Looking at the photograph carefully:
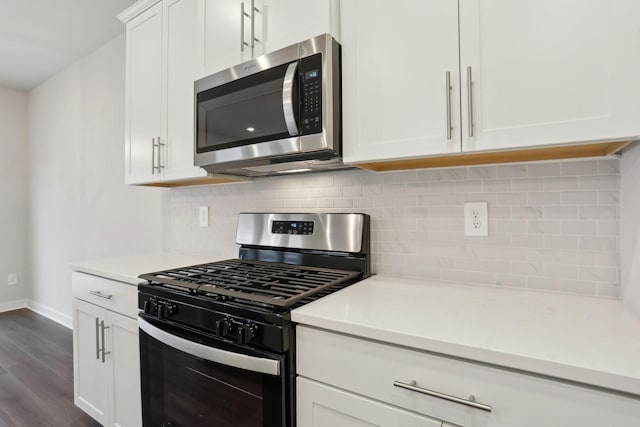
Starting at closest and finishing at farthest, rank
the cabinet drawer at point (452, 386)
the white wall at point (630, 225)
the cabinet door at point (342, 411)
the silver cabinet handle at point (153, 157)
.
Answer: the cabinet drawer at point (452, 386)
the cabinet door at point (342, 411)
the white wall at point (630, 225)
the silver cabinet handle at point (153, 157)

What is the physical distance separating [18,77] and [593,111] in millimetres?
5225

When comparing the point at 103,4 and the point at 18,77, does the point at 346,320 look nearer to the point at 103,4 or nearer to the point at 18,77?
the point at 103,4

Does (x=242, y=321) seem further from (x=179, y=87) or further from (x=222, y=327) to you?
(x=179, y=87)

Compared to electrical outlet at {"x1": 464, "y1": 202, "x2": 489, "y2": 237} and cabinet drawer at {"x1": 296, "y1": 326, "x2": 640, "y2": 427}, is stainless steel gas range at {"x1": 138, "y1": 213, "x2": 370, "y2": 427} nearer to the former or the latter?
cabinet drawer at {"x1": 296, "y1": 326, "x2": 640, "y2": 427}

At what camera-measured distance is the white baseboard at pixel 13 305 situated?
402 centimetres

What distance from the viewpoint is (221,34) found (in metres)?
1.57

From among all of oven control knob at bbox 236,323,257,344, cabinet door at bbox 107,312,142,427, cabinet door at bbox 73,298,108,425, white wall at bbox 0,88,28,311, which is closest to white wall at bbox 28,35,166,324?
white wall at bbox 0,88,28,311

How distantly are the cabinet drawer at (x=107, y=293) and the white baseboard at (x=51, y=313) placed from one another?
213cm

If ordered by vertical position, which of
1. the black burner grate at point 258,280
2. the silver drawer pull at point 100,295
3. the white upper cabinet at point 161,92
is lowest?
the silver drawer pull at point 100,295

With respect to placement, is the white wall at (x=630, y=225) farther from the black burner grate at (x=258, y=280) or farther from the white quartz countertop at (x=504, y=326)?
the black burner grate at (x=258, y=280)

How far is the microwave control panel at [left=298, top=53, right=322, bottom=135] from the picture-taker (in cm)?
123

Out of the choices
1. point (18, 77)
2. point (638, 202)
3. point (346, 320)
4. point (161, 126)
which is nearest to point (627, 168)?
point (638, 202)

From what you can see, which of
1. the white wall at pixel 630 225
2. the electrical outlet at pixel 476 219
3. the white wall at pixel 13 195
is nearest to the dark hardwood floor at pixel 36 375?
the white wall at pixel 13 195

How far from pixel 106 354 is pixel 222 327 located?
40.6 inches
